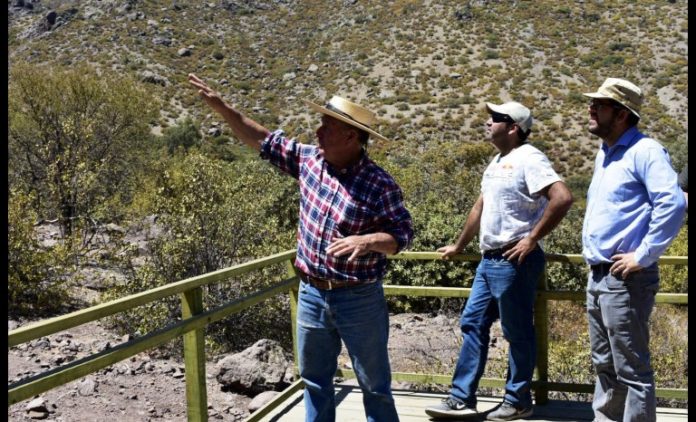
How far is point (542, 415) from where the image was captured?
4.27 metres

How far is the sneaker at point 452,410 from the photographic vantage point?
4.11 m

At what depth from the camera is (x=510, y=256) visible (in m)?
3.91

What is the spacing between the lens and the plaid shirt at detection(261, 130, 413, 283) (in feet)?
10.2

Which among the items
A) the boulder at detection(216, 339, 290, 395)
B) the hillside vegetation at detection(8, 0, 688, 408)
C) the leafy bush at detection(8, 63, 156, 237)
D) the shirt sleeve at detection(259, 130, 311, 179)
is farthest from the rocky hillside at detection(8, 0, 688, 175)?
the shirt sleeve at detection(259, 130, 311, 179)

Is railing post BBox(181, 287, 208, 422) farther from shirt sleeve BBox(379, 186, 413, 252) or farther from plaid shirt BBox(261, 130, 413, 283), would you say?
shirt sleeve BBox(379, 186, 413, 252)

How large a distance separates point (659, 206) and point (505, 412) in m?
1.59

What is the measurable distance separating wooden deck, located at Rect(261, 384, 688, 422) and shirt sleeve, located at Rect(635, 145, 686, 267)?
4.78ft

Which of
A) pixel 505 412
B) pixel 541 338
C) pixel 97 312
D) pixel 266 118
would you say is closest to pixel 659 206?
pixel 541 338

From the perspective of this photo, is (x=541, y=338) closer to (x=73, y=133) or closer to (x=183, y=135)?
(x=73, y=133)

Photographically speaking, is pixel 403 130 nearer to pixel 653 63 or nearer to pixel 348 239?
pixel 653 63

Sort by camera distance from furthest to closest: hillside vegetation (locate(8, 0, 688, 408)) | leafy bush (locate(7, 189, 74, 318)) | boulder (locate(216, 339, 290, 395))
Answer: leafy bush (locate(7, 189, 74, 318)), hillside vegetation (locate(8, 0, 688, 408)), boulder (locate(216, 339, 290, 395))

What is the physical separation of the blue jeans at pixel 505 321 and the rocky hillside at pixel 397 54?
34.9m

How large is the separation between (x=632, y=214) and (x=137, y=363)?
252 inches

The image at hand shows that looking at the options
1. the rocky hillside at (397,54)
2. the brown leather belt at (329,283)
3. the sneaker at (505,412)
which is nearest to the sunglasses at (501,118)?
the brown leather belt at (329,283)
